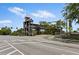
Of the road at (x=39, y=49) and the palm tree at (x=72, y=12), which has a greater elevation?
the palm tree at (x=72, y=12)

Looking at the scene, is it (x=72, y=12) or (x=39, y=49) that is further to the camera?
(x=72, y=12)

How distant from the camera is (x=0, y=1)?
14.4 meters

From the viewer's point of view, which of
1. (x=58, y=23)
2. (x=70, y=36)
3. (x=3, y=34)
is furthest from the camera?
(x=58, y=23)

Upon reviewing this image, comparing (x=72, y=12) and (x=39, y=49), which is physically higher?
(x=72, y=12)

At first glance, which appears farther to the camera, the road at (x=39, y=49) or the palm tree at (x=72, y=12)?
the palm tree at (x=72, y=12)

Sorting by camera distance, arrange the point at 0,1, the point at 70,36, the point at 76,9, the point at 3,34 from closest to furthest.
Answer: the point at 0,1, the point at 76,9, the point at 70,36, the point at 3,34

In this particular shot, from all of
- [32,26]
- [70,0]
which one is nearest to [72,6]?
[32,26]

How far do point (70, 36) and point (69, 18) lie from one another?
326cm

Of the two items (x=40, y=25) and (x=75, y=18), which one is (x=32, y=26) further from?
(x=75, y=18)

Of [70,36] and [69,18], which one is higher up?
[69,18]

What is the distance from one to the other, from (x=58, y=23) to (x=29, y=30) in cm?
715

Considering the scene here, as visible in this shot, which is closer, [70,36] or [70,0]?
[70,0]

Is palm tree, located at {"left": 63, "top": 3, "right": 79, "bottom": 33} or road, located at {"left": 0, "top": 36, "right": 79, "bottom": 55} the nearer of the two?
road, located at {"left": 0, "top": 36, "right": 79, "bottom": 55}

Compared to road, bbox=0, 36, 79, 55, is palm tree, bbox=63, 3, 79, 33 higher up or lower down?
higher up
